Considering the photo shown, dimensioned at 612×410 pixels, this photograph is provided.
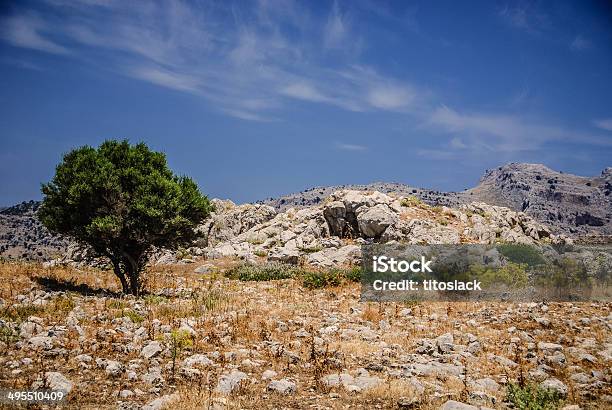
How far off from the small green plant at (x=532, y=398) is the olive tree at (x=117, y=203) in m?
17.0

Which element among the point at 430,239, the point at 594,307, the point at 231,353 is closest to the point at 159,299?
the point at 231,353

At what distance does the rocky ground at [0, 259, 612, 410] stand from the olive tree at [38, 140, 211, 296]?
3.13 m

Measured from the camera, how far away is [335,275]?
2758 cm

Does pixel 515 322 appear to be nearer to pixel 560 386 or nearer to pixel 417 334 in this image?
pixel 417 334

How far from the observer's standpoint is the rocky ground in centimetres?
990

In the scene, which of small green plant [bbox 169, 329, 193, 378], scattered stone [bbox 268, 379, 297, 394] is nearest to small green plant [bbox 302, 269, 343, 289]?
small green plant [bbox 169, 329, 193, 378]

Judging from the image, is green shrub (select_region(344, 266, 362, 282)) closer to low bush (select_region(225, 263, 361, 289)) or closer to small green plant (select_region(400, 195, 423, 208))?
low bush (select_region(225, 263, 361, 289))

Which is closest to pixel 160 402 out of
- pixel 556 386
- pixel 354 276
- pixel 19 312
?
pixel 556 386

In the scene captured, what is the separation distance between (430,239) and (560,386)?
34.2 metres

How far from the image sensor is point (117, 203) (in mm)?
21656

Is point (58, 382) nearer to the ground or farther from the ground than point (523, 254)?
nearer to the ground

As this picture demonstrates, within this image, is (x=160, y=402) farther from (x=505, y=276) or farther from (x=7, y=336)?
(x=505, y=276)

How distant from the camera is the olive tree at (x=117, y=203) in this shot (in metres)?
21.2

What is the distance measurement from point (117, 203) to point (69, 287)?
16.7 feet
